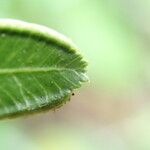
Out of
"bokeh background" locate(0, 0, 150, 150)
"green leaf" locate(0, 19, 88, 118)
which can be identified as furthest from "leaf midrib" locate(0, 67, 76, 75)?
"bokeh background" locate(0, 0, 150, 150)

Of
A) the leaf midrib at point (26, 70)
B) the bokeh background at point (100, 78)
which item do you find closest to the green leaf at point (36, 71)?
the leaf midrib at point (26, 70)

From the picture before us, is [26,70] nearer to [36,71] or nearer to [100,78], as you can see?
[36,71]

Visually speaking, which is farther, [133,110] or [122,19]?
[133,110]

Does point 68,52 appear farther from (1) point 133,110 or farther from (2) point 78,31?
(1) point 133,110

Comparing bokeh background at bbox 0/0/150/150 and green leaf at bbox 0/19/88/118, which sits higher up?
bokeh background at bbox 0/0/150/150

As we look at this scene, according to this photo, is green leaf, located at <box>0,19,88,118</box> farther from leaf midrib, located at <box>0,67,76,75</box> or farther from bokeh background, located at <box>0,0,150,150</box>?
bokeh background, located at <box>0,0,150,150</box>

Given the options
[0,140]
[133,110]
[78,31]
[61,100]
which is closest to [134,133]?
[133,110]

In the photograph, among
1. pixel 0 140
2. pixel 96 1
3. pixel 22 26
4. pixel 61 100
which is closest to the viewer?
pixel 22 26

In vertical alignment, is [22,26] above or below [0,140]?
below
